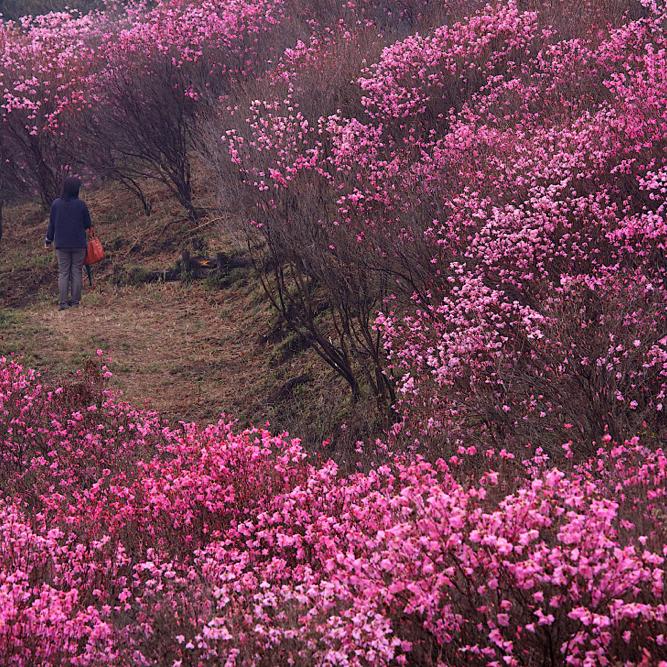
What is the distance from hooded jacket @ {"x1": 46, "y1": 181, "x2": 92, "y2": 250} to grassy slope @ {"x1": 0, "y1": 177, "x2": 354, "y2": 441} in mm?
1326

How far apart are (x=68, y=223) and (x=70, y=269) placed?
1.55 meters

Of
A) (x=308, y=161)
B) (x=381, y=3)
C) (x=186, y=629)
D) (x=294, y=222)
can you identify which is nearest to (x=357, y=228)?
(x=294, y=222)

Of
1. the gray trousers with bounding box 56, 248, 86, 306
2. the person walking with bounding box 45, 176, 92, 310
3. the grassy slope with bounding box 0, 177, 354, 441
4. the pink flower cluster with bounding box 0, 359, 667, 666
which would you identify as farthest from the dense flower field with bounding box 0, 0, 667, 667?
the gray trousers with bounding box 56, 248, 86, 306

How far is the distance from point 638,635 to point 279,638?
160 cm

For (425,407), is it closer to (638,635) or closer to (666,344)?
(666,344)

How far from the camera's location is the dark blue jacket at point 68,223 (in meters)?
13.9

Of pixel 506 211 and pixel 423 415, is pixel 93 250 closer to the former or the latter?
pixel 506 211

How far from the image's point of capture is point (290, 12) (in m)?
19.7

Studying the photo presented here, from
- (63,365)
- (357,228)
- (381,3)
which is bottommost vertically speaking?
(63,365)

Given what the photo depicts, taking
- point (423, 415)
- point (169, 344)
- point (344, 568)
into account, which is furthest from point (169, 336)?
point (344, 568)

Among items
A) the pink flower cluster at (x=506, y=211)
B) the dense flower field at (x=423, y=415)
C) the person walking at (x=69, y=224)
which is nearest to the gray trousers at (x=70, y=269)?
the person walking at (x=69, y=224)

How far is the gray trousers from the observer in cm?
1437

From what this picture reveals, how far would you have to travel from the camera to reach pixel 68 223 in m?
14.0

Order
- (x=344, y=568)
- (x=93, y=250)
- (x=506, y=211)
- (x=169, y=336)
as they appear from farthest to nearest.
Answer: (x=169, y=336) < (x=93, y=250) < (x=506, y=211) < (x=344, y=568)
